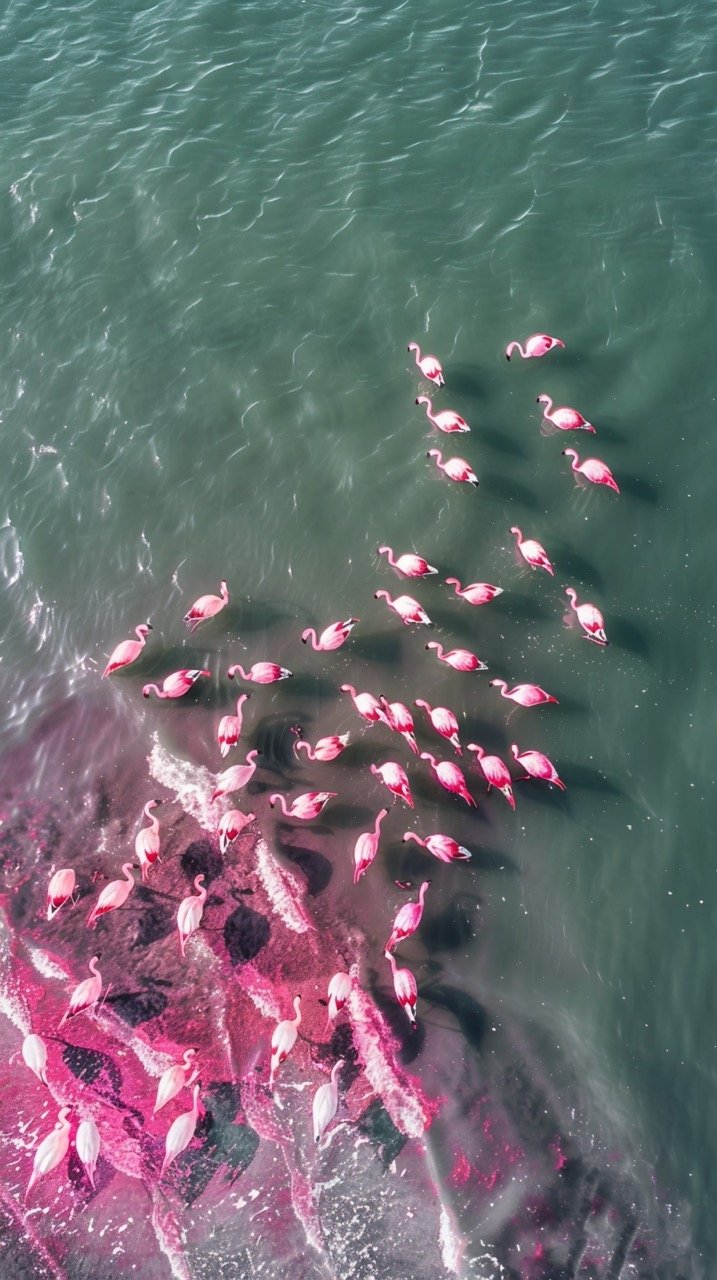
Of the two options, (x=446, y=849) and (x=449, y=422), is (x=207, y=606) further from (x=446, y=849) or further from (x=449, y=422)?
(x=446, y=849)

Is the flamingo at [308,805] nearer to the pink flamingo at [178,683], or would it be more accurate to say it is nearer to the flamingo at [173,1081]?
the pink flamingo at [178,683]

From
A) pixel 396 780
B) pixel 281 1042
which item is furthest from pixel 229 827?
pixel 281 1042

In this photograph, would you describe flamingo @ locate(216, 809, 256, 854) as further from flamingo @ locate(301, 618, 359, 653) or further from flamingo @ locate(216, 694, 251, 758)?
flamingo @ locate(301, 618, 359, 653)

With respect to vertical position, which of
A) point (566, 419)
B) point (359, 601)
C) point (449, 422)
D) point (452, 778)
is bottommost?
point (452, 778)

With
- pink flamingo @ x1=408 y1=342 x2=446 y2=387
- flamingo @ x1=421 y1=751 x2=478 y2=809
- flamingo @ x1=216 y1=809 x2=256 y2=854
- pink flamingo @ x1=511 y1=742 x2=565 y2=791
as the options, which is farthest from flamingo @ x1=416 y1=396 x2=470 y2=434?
flamingo @ x1=216 y1=809 x2=256 y2=854

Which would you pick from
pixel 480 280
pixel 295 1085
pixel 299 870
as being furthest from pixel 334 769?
pixel 480 280

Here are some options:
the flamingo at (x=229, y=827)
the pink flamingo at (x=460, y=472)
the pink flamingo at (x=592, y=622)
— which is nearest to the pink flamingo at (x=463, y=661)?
the pink flamingo at (x=592, y=622)
